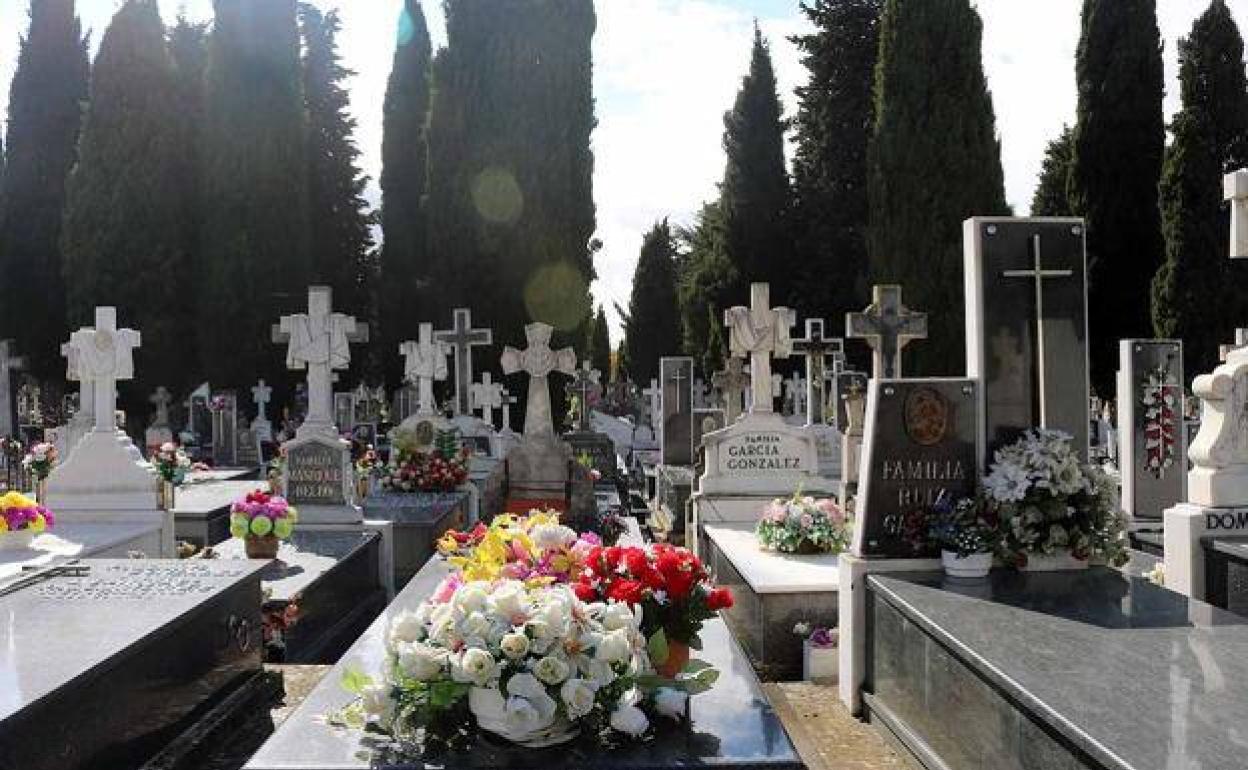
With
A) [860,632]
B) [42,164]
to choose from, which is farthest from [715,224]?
[860,632]

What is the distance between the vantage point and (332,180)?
33.0 metres

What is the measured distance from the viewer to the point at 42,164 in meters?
28.6

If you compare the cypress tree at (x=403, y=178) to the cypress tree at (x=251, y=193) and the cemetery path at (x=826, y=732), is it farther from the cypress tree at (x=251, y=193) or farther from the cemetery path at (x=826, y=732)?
the cemetery path at (x=826, y=732)

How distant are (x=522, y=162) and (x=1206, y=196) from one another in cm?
1446

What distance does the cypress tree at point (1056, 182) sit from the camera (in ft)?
88.9

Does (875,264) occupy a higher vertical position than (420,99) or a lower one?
lower

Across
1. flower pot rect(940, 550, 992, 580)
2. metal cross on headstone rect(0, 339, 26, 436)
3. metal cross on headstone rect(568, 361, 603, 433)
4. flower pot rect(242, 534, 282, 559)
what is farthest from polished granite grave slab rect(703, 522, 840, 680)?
metal cross on headstone rect(0, 339, 26, 436)

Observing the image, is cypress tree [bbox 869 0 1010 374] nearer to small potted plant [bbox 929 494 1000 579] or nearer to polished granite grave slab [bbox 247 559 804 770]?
small potted plant [bbox 929 494 1000 579]

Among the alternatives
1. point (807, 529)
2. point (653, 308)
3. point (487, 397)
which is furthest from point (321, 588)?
point (653, 308)

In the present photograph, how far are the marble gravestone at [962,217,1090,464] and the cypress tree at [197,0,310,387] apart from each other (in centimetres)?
2217

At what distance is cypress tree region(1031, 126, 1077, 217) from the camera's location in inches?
1067

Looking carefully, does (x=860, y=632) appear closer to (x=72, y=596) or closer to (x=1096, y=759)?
(x=1096, y=759)

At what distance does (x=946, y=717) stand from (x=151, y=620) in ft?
11.3

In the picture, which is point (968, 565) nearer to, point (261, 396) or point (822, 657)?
point (822, 657)
